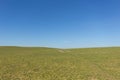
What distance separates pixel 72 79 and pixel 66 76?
1.51m

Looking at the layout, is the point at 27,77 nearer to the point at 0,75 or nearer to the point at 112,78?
the point at 0,75

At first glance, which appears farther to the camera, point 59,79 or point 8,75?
point 8,75

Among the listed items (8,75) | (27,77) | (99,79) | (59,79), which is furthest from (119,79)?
(8,75)

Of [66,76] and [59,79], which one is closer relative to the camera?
[59,79]

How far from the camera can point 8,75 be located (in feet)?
68.6

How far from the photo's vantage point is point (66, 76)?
2095cm

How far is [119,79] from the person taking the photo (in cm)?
1964

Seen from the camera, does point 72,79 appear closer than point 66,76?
Yes

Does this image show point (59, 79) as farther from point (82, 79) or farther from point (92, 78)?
point (92, 78)

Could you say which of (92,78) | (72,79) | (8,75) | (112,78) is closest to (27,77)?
(8,75)

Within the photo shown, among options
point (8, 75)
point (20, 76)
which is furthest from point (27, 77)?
point (8, 75)

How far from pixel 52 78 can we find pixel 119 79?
32.3 feet

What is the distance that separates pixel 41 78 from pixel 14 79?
151 inches

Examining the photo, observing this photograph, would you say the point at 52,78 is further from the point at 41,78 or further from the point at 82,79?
the point at 82,79
